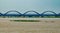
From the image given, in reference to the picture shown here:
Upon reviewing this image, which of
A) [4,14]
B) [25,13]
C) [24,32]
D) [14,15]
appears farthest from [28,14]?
[24,32]

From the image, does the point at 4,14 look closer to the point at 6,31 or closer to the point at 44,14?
the point at 44,14

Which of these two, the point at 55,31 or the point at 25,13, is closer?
the point at 55,31

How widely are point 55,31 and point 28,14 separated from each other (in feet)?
2.34

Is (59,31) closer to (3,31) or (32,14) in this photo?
(3,31)

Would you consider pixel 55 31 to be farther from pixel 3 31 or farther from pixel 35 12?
pixel 35 12

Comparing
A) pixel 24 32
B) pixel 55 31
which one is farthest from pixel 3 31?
pixel 55 31

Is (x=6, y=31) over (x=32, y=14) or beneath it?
beneath

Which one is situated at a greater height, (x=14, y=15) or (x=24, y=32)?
(x=14, y=15)

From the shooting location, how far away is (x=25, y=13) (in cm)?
167

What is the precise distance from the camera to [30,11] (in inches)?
67.0

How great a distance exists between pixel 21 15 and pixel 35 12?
0.19m

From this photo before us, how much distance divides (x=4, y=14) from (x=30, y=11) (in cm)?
31

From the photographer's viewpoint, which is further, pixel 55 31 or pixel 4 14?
pixel 4 14

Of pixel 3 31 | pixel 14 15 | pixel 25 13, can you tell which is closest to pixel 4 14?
pixel 14 15
